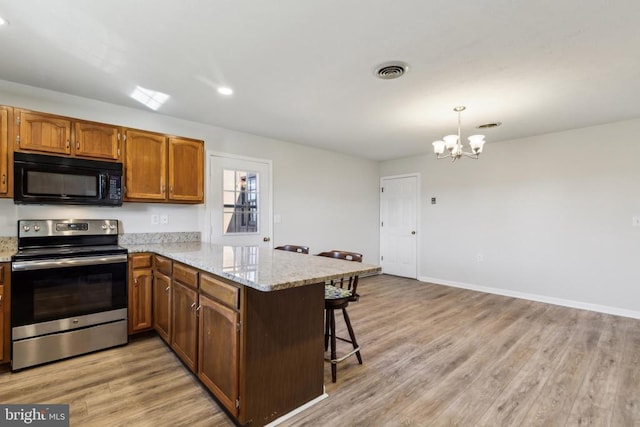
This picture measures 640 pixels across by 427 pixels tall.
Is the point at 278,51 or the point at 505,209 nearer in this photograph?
the point at 278,51

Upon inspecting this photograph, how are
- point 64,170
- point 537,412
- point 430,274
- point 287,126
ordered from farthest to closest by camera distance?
point 430,274, point 287,126, point 64,170, point 537,412

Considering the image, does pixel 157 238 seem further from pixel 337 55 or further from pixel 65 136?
pixel 337 55

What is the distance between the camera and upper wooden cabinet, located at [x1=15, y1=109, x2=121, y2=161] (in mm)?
2449

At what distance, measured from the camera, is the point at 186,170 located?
328cm

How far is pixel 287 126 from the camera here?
3840 millimetres

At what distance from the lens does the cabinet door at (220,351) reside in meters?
1.62

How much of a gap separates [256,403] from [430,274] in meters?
4.41

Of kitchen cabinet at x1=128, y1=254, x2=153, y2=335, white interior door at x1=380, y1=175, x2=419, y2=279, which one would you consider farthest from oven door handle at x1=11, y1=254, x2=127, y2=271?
white interior door at x1=380, y1=175, x2=419, y2=279

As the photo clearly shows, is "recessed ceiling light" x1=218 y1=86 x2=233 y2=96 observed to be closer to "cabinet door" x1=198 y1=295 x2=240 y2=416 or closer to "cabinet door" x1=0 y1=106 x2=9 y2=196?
"cabinet door" x1=0 y1=106 x2=9 y2=196

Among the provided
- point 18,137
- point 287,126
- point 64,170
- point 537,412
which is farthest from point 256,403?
point 287,126

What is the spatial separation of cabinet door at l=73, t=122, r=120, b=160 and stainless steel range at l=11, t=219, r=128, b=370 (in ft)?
2.12

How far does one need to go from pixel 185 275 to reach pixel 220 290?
59 centimetres

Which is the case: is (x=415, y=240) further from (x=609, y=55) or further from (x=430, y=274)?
(x=609, y=55)

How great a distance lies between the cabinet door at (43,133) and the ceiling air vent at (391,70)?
2.69 metres
